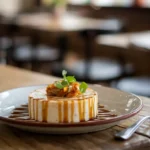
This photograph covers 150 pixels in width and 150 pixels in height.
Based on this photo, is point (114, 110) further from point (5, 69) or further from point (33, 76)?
point (5, 69)

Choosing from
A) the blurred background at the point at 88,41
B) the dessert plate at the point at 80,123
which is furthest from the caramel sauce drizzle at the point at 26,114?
the blurred background at the point at 88,41

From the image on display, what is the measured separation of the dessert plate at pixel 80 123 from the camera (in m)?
0.93

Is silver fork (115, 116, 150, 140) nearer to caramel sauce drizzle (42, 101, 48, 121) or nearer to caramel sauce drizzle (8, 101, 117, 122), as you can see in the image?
caramel sauce drizzle (8, 101, 117, 122)

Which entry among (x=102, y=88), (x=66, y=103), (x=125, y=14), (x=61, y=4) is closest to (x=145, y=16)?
(x=125, y=14)

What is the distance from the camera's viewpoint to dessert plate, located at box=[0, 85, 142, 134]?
926 mm

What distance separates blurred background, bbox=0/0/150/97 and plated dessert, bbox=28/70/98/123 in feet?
4.85

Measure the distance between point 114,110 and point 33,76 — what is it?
0.62 m

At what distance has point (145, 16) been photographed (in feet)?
14.8

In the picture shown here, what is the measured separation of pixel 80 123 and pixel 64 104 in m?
0.07

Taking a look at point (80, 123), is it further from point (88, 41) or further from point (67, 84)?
point (88, 41)

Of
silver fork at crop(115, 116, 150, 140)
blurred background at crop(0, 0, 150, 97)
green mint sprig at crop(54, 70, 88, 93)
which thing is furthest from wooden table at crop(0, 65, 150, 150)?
blurred background at crop(0, 0, 150, 97)

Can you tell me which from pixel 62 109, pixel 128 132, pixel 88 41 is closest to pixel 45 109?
pixel 62 109

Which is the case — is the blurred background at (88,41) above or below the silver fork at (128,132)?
above

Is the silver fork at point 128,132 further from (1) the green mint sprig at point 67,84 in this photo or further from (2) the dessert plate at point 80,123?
(1) the green mint sprig at point 67,84
